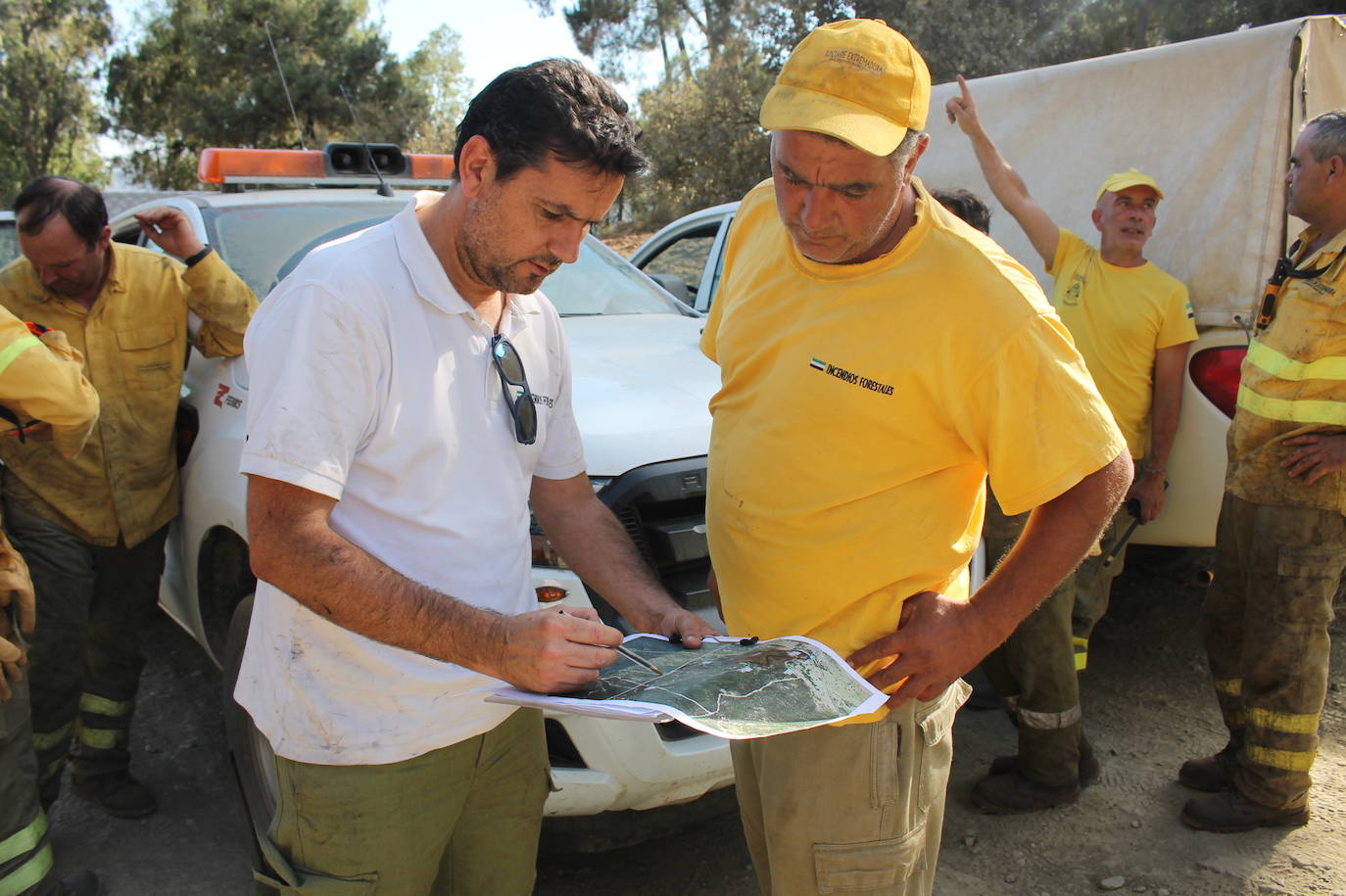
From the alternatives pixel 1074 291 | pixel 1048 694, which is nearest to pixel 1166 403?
pixel 1074 291

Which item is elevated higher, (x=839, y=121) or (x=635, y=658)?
(x=839, y=121)

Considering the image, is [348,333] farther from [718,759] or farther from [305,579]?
[718,759]

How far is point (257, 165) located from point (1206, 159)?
12.9ft

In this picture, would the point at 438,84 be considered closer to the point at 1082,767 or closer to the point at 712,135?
the point at 712,135

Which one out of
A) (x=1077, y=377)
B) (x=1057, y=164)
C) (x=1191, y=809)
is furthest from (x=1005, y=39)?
(x=1077, y=377)

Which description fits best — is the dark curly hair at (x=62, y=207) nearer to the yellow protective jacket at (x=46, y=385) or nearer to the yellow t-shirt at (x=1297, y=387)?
the yellow protective jacket at (x=46, y=385)

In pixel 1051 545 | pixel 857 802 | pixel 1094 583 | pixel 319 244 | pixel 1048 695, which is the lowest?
pixel 1048 695

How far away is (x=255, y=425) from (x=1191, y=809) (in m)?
3.11

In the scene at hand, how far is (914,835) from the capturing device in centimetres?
187

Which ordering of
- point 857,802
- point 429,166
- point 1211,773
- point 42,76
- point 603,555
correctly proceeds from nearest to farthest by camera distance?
1. point 857,802
2. point 603,555
3. point 1211,773
4. point 429,166
5. point 42,76

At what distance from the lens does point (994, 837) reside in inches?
126

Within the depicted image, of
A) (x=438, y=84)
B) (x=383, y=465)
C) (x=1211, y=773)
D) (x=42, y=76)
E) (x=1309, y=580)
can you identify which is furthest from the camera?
(x=438, y=84)

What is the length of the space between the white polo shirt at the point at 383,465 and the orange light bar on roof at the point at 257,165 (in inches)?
112

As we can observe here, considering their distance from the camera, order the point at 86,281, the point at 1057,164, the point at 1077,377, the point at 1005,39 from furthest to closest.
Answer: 1. the point at 1005,39
2. the point at 1057,164
3. the point at 86,281
4. the point at 1077,377
